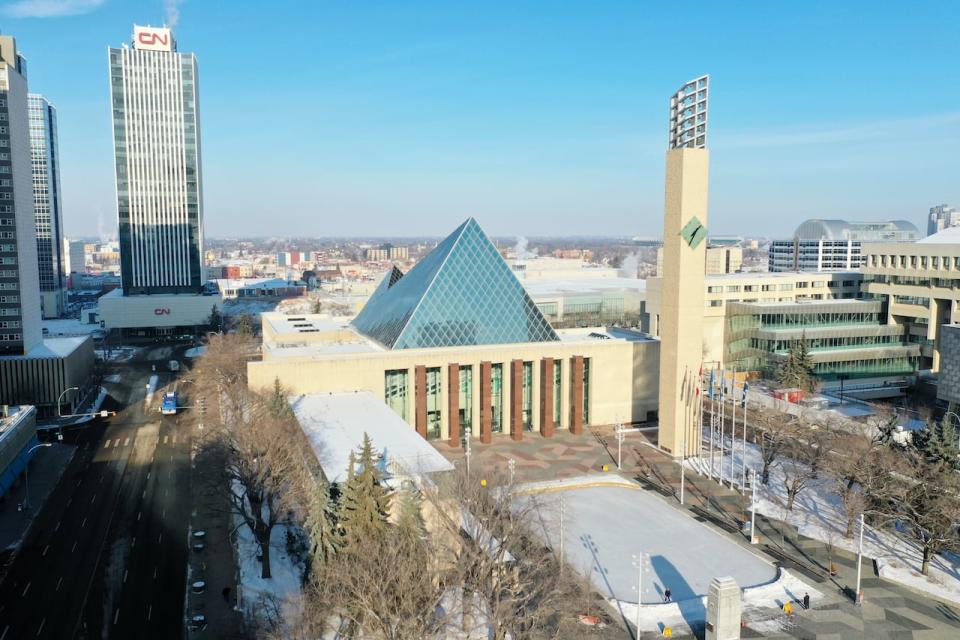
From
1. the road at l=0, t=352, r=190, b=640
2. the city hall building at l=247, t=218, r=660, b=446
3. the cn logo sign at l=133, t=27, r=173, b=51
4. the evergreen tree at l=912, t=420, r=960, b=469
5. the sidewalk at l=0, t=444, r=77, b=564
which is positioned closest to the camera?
the road at l=0, t=352, r=190, b=640

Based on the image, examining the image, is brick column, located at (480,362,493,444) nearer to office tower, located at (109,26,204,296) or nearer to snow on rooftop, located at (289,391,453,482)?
snow on rooftop, located at (289,391,453,482)

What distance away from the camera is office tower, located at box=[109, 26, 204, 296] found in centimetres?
12175

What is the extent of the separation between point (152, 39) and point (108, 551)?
111m

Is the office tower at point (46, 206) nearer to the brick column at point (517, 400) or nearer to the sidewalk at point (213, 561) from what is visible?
the sidewalk at point (213, 561)

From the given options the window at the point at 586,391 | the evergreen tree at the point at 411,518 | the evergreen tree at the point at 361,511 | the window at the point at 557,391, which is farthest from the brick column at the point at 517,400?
the evergreen tree at the point at 361,511

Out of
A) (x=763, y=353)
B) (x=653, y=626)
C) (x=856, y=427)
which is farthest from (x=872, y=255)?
(x=653, y=626)

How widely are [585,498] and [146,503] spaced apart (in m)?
27.4

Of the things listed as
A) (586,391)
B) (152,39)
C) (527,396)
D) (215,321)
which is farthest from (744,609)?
(152,39)

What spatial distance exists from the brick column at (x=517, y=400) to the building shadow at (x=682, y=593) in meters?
21.8

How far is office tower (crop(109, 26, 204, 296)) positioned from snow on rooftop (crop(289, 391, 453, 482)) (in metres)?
87.0

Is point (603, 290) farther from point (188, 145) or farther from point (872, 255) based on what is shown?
point (188, 145)

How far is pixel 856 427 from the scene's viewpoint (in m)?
51.9

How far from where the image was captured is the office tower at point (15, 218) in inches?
2530

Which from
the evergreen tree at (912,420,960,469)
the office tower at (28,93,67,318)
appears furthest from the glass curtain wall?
the office tower at (28,93,67,318)
